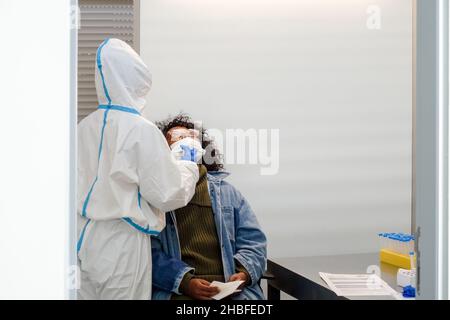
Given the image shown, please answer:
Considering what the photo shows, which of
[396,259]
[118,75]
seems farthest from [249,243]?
[118,75]

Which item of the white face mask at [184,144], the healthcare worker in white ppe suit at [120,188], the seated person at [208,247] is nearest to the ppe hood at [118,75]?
the healthcare worker in white ppe suit at [120,188]

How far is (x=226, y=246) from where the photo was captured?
177cm

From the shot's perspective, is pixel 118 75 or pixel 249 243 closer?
pixel 118 75

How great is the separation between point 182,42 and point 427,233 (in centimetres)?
163

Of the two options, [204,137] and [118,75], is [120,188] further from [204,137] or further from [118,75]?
[204,137]

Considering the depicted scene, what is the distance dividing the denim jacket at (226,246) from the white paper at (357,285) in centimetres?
24

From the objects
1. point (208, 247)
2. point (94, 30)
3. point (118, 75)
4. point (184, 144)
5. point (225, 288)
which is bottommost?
point (225, 288)

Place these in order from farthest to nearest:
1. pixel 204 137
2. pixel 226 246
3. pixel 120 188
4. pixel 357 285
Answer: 1. pixel 204 137
2. pixel 226 246
3. pixel 357 285
4. pixel 120 188

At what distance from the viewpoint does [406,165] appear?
2.42 m

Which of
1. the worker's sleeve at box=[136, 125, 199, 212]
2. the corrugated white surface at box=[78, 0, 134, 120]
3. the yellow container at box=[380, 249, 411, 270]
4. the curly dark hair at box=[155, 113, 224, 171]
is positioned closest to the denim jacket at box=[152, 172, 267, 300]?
the curly dark hair at box=[155, 113, 224, 171]

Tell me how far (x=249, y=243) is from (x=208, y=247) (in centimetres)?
15
